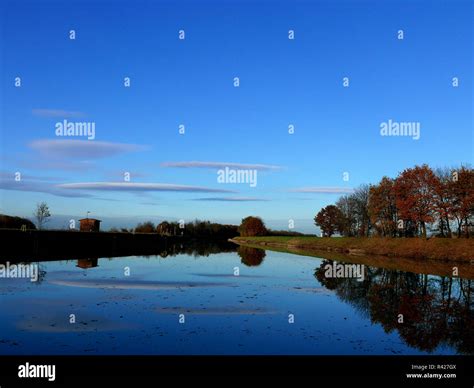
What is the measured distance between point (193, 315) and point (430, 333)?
11.1m

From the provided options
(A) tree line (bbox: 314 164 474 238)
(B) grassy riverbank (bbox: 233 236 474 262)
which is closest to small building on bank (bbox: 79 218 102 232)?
(B) grassy riverbank (bbox: 233 236 474 262)

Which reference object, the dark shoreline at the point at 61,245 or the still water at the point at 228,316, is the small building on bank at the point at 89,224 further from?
the still water at the point at 228,316

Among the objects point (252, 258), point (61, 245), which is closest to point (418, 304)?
point (252, 258)

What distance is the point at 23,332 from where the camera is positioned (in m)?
19.6

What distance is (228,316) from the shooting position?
78.5 ft

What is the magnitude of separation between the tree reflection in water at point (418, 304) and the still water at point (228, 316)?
0.06 meters

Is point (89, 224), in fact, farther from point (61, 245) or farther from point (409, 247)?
point (409, 247)

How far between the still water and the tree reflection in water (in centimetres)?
6

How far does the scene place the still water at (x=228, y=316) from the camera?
60.4 feet

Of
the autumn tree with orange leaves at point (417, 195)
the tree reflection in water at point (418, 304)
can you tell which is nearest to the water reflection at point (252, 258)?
the tree reflection in water at point (418, 304)

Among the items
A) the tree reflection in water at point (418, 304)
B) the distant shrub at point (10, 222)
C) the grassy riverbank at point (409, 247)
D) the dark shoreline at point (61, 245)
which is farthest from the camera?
the distant shrub at point (10, 222)

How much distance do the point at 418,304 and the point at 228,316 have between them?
1300 centimetres

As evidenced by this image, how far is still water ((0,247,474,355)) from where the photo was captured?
1841 cm
